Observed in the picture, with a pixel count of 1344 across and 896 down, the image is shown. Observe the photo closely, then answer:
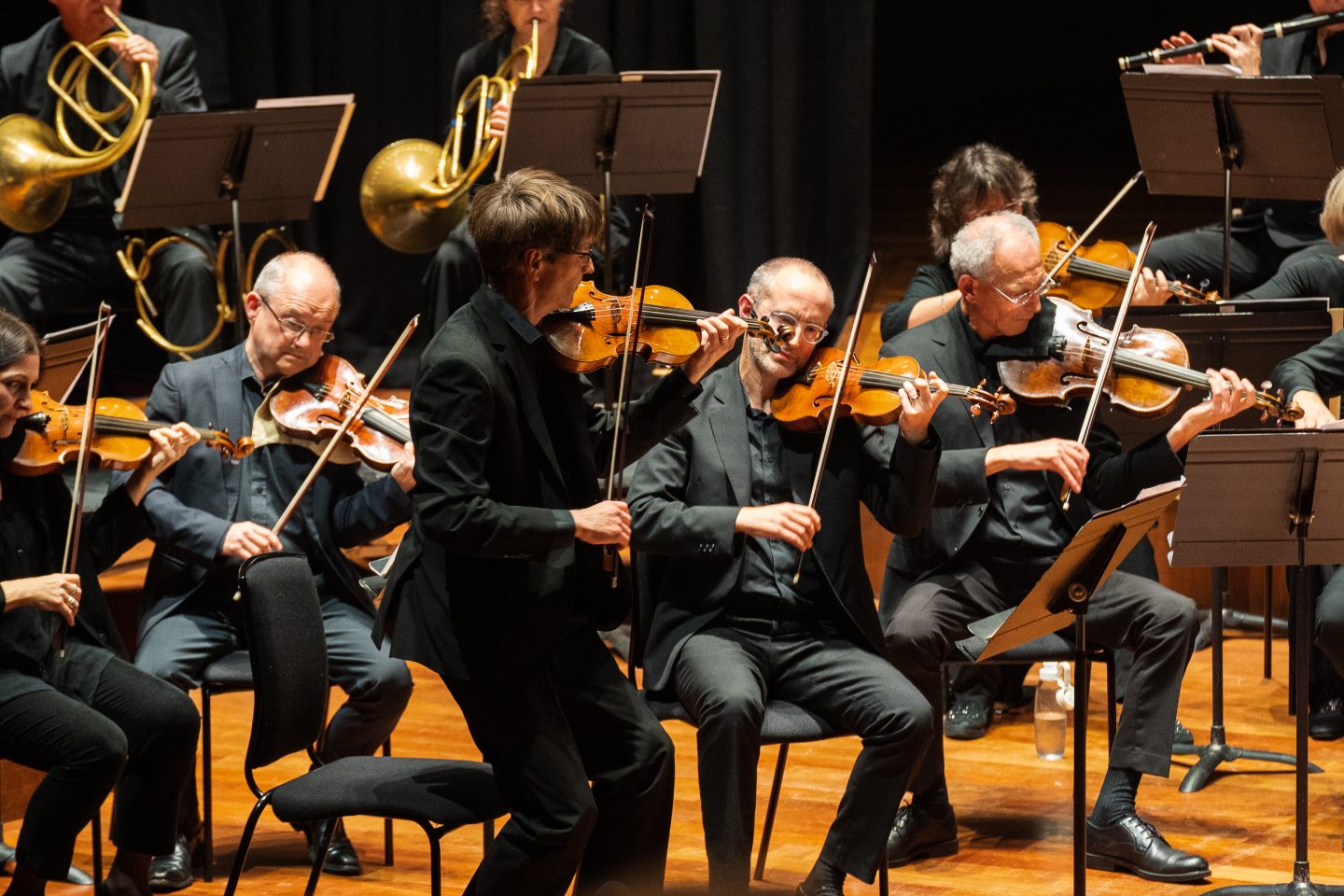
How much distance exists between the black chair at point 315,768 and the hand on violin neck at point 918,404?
1037 mm

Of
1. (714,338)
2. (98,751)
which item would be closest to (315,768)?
(98,751)

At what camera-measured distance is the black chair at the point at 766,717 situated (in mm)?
3326

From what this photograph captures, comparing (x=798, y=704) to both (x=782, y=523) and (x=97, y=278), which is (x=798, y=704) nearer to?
(x=782, y=523)

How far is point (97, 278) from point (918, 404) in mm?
3003

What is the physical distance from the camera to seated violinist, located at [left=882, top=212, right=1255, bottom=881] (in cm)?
367

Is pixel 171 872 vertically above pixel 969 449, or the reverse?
pixel 969 449

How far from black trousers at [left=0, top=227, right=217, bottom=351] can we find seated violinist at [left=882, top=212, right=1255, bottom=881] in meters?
2.37

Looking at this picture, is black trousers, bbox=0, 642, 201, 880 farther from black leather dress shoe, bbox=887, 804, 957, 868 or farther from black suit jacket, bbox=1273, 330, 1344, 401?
black suit jacket, bbox=1273, 330, 1344, 401

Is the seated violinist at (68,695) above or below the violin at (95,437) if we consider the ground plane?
below

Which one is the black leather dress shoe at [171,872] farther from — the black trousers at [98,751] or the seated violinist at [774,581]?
the seated violinist at [774,581]

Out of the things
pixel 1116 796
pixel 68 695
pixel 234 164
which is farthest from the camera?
pixel 234 164

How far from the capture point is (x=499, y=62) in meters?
5.57

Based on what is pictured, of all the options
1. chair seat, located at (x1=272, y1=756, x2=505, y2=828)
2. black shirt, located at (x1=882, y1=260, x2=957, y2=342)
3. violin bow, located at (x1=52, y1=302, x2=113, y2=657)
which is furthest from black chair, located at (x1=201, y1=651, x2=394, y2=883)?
black shirt, located at (x1=882, y1=260, x2=957, y2=342)

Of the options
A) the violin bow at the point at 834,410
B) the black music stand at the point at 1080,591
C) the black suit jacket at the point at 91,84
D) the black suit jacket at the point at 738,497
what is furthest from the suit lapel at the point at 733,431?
the black suit jacket at the point at 91,84
